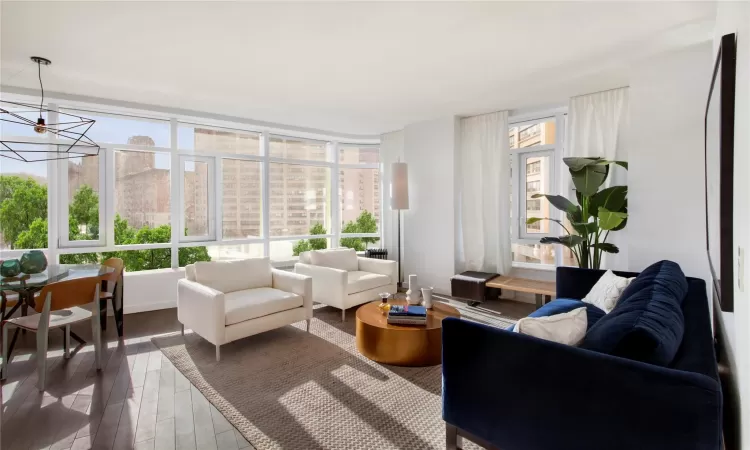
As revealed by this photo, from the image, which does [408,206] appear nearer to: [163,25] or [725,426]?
[163,25]

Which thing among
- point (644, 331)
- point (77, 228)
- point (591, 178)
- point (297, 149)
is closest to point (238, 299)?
point (77, 228)

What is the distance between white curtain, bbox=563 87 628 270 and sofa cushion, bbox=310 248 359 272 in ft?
9.66

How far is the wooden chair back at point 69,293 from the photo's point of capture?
2545mm

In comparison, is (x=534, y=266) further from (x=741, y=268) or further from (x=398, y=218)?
(x=741, y=268)

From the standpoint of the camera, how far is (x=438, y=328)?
2980mm

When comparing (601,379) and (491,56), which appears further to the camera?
(491,56)

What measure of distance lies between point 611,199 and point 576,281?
0.93 meters

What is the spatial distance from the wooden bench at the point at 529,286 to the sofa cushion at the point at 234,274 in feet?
9.30

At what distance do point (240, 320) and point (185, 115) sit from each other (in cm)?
322

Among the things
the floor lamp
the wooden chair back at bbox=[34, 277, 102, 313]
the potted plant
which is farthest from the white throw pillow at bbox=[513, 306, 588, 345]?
the floor lamp

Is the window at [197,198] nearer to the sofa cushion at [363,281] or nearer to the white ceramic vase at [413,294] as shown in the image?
the sofa cushion at [363,281]

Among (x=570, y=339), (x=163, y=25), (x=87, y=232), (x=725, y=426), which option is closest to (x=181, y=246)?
(x=87, y=232)

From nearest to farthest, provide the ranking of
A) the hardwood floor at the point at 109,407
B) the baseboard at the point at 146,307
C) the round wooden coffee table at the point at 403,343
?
1. the hardwood floor at the point at 109,407
2. the round wooden coffee table at the point at 403,343
3. the baseboard at the point at 146,307

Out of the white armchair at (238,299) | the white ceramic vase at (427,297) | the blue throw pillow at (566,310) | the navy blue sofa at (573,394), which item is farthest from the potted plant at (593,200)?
the white armchair at (238,299)
